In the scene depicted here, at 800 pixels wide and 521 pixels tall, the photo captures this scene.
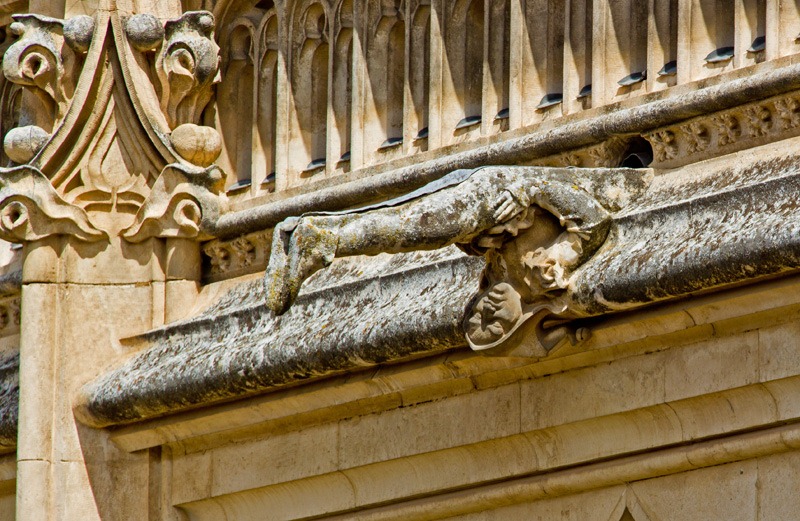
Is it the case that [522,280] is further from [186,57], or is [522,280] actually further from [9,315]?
[9,315]

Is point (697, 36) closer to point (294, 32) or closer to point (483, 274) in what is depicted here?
point (483, 274)

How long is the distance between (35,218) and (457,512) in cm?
203

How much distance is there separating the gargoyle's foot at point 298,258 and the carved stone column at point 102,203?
2.04 meters

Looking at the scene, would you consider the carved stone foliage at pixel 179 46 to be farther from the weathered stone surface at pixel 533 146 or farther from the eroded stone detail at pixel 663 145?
the eroded stone detail at pixel 663 145

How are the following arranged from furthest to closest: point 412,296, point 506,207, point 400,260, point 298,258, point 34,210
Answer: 1. point 34,210
2. point 400,260
3. point 412,296
4. point 506,207
5. point 298,258

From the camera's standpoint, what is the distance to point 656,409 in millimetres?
6871

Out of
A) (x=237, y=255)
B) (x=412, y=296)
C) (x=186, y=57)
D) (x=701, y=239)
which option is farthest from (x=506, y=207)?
(x=186, y=57)

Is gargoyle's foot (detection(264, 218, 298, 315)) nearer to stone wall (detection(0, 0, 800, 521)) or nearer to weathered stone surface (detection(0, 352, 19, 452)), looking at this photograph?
stone wall (detection(0, 0, 800, 521))

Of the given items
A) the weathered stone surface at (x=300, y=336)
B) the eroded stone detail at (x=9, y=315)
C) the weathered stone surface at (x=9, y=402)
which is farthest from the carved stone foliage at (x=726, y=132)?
the eroded stone detail at (x=9, y=315)

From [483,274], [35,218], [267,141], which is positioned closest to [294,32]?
[267,141]

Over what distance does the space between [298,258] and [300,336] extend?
1228 mm

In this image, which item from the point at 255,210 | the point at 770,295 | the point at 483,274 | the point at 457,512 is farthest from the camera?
the point at 255,210

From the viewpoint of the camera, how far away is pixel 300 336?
771 centimetres

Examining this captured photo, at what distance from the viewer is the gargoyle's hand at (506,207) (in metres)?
6.75
